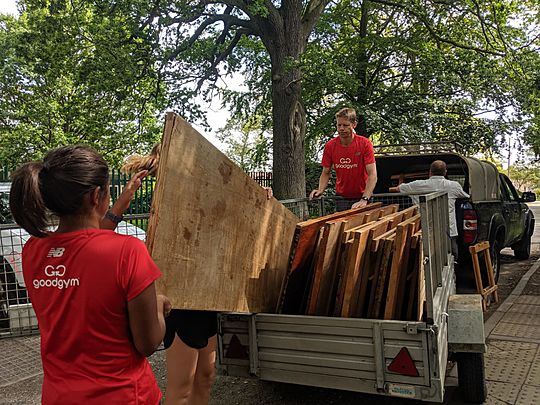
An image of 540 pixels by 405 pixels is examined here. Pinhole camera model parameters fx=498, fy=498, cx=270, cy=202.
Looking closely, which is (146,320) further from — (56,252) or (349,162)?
(349,162)

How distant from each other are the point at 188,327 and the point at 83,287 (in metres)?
1.26

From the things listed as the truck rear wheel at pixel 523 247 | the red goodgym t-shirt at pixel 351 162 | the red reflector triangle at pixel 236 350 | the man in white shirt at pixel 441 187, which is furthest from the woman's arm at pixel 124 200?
the truck rear wheel at pixel 523 247

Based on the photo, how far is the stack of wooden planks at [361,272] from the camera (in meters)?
3.28

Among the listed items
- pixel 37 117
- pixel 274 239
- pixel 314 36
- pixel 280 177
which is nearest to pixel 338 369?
pixel 274 239

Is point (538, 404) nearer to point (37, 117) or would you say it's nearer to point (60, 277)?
point (60, 277)

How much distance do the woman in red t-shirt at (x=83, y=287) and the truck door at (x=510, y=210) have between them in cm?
796

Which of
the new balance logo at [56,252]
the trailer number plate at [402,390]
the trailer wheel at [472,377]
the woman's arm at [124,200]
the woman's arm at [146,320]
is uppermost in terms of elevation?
the woman's arm at [124,200]

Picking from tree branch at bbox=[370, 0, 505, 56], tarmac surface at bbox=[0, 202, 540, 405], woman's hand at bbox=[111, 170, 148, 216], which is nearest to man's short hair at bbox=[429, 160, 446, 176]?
tarmac surface at bbox=[0, 202, 540, 405]

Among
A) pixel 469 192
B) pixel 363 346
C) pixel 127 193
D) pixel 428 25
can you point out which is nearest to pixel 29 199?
pixel 127 193

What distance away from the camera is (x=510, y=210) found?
898cm

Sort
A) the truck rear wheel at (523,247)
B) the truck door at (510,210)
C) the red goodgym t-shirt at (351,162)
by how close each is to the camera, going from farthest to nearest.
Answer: the truck rear wheel at (523,247), the truck door at (510,210), the red goodgym t-shirt at (351,162)

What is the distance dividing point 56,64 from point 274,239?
10.7 meters

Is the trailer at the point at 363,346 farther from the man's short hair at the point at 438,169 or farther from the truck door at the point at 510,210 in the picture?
the truck door at the point at 510,210

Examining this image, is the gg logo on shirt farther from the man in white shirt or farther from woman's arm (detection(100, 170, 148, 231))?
the man in white shirt
